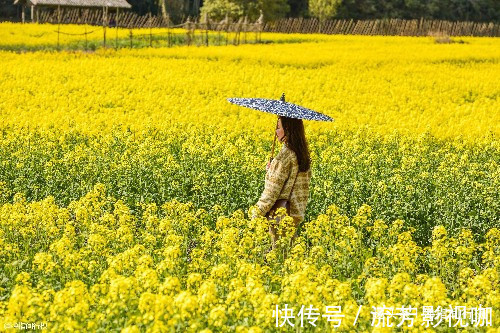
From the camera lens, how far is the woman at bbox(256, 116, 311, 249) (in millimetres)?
7551

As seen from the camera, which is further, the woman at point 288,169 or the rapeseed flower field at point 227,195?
the woman at point 288,169

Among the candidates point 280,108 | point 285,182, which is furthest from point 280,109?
point 285,182

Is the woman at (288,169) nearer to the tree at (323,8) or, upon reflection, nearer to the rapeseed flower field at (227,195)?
the rapeseed flower field at (227,195)

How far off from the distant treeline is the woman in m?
52.1

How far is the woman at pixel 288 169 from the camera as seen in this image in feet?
24.8

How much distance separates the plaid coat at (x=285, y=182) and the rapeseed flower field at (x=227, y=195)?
318mm

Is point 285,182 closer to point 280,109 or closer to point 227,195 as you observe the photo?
point 280,109

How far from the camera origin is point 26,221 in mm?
7758

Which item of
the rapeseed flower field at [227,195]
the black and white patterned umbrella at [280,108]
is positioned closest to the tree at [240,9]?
the rapeseed flower field at [227,195]

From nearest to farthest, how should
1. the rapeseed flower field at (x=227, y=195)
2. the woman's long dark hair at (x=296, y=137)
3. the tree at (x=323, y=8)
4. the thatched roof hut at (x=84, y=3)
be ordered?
the rapeseed flower field at (x=227, y=195)
the woman's long dark hair at (x=296, y=137)
the thatched roof hut at (x=84, y=3)
the tree at (x=323, y=8)

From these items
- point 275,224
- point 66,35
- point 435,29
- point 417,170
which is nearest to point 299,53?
point 66,35

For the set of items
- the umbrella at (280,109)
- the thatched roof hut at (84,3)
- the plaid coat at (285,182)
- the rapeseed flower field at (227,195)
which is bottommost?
the rapeseed flower field at (227,195)

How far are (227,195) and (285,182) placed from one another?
2606 mm

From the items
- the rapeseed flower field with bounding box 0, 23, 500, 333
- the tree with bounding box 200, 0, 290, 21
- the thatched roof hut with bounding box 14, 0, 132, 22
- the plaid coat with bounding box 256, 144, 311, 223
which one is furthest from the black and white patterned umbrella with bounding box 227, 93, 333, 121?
the tree with bounding box 200, 0, 290, 21
